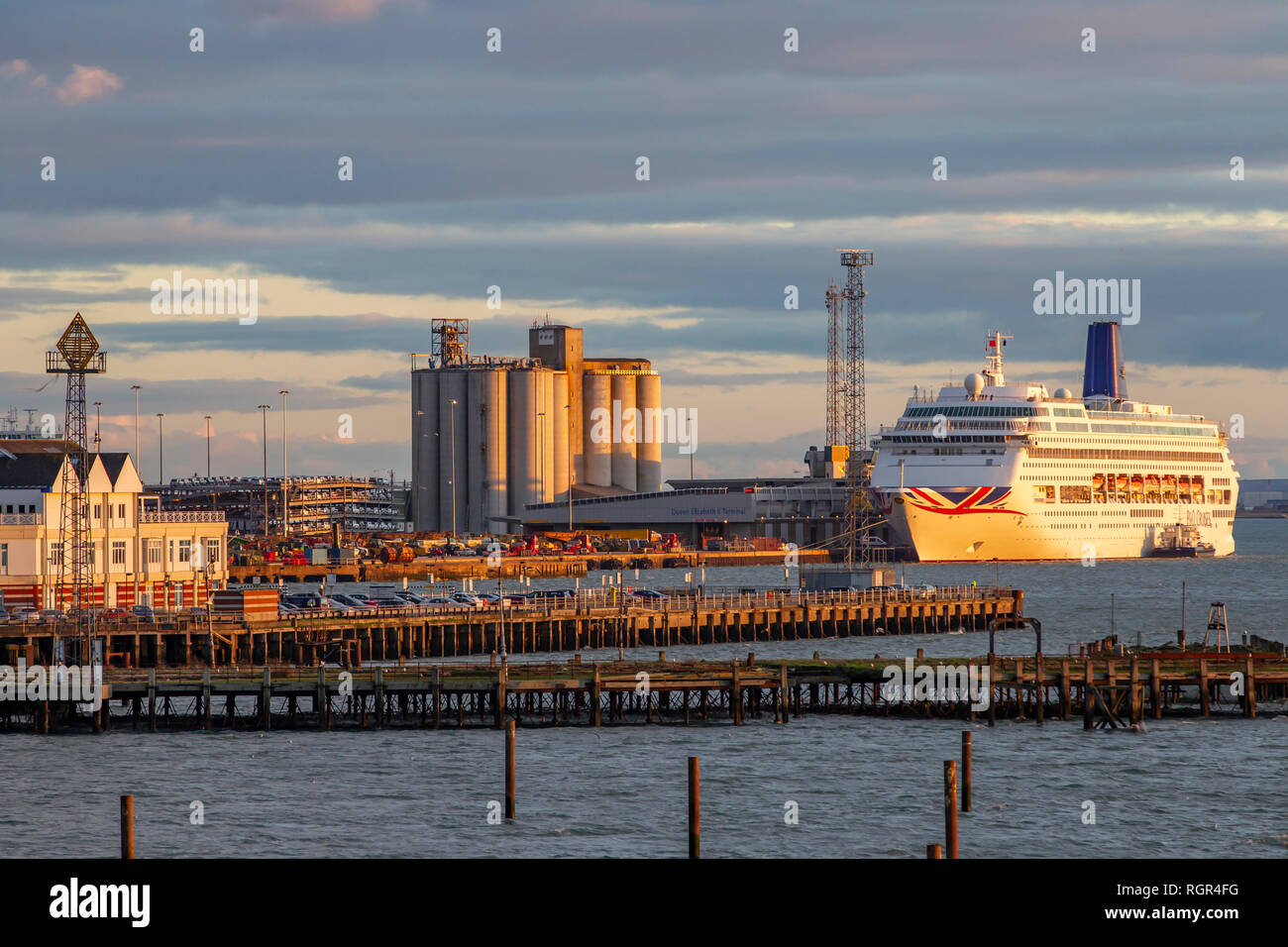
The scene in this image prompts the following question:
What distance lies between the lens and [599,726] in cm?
5550

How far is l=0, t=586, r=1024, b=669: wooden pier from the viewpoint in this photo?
71.2 meters

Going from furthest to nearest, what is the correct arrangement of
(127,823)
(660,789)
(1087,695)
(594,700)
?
(594,700)
(1087,695)
(660,789)
(127,823)

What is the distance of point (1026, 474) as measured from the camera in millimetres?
159750

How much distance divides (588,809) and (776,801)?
4667 mm

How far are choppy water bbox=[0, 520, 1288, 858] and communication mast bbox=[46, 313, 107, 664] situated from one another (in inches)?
546

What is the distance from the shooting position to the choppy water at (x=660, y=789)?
3894cm

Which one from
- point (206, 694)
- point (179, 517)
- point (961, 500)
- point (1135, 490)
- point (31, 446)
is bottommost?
point (206, 694)

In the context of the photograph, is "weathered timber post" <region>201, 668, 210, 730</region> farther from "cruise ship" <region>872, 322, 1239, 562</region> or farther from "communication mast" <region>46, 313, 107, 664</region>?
"cruise ship" <region>872, 322, 1239, 562</region>

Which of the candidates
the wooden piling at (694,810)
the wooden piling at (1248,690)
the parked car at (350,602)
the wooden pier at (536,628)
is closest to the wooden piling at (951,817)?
the wooden piling at (694,810)

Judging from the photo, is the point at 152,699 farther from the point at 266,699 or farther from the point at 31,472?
the point at 31,472

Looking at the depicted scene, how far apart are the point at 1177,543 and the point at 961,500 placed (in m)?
38.7

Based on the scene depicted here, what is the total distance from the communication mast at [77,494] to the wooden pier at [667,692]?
19.5 feet

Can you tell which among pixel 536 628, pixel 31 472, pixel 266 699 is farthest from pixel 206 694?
pixel 536 628
